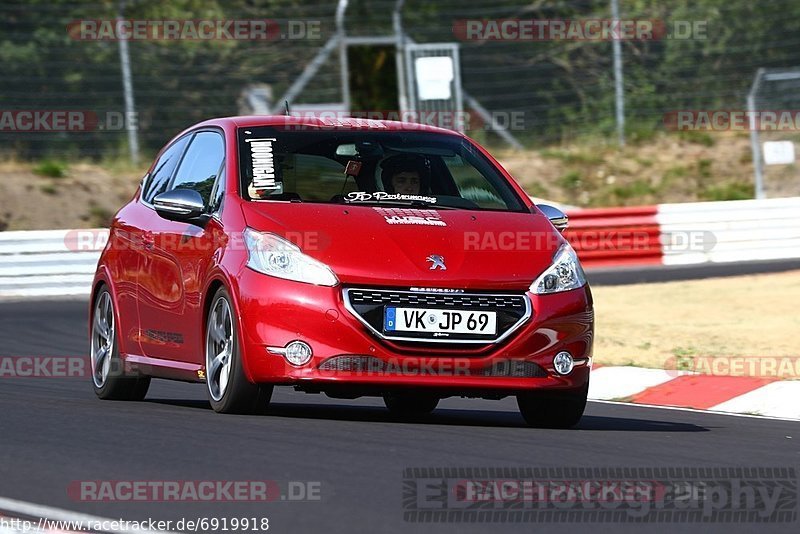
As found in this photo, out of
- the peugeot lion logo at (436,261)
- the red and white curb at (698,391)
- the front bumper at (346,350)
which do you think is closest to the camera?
the front bumper at (346,350)

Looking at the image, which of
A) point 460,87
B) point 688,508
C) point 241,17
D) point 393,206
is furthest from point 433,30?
point 688,508

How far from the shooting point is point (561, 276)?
827 cm

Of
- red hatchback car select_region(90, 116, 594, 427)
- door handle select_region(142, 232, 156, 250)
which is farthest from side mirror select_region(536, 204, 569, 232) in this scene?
door handle select_region(142, 232, 156, 250)

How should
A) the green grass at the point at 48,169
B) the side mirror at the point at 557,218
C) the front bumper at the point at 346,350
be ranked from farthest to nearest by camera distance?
1. the green grass at the point at 48,169
2. the side mirror at the point at 557,218
3. the front bumper at the point at 346,350

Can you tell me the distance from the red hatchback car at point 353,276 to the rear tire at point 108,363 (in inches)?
5.6

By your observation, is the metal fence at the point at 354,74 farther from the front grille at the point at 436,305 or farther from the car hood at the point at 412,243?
the front grille at the point at 436,305

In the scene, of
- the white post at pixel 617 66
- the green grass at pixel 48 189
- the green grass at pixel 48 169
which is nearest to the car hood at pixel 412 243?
the white post at pixel 617 66

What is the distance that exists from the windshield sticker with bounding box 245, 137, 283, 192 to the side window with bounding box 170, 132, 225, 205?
0.20m

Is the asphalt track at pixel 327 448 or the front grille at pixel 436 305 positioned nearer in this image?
the asphalt track at pixel 327 448

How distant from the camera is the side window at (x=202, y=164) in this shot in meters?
8.97

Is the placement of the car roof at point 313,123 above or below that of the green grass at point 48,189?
above

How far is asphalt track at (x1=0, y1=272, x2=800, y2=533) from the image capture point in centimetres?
560

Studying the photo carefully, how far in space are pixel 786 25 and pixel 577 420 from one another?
18.6 metres

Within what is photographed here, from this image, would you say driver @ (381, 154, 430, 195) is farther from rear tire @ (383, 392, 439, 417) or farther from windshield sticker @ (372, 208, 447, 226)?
rear tire @ (383, 392, 439, 417)
